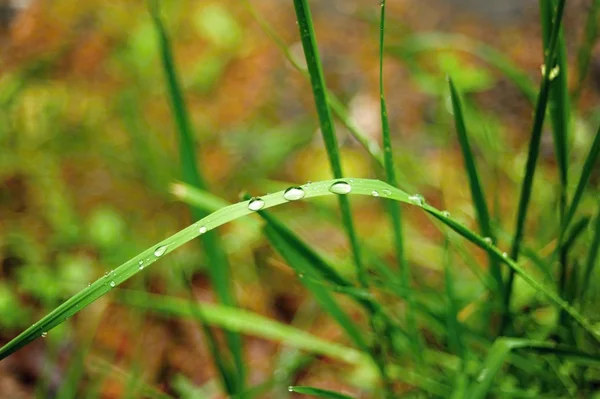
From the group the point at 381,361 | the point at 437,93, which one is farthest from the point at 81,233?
the point at 437,93

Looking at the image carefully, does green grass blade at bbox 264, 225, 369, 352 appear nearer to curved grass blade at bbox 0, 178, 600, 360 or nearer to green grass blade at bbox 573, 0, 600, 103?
curved grass blade at bbox 0, 178, 600, 360

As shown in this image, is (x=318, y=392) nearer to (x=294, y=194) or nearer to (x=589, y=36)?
(x=294, y=194)

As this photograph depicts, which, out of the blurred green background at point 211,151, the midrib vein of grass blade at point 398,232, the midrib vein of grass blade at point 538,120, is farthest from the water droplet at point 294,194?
the blurred green background at point 211,151

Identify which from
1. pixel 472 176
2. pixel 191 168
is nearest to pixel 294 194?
pixel 472 176

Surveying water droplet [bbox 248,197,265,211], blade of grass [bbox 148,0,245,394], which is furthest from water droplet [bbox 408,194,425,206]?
blade of grass [bbox 148,0,245,394]

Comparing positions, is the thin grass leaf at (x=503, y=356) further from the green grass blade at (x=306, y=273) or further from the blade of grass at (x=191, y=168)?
the blade of grass at (x=191, y=168)
